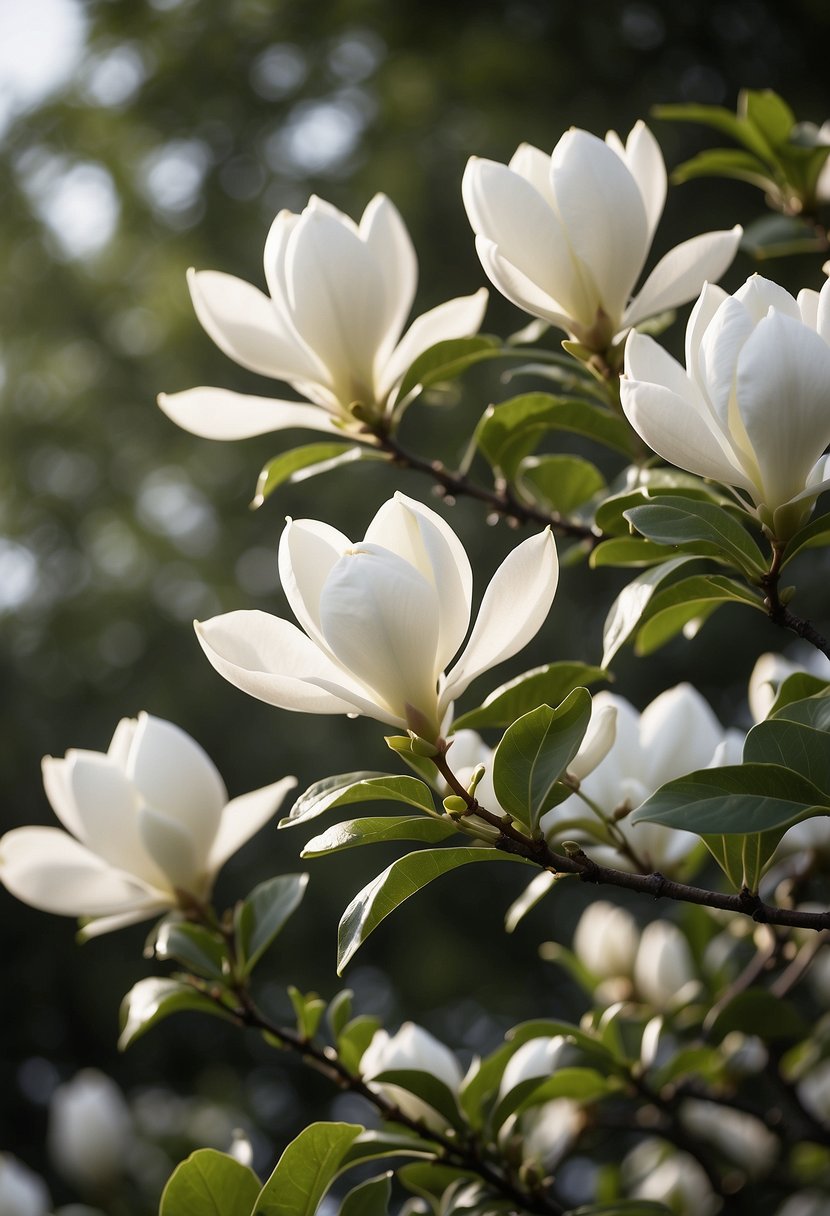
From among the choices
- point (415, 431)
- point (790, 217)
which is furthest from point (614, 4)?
point (790, 217)

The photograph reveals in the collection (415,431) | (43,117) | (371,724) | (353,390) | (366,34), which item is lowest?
(371,724)

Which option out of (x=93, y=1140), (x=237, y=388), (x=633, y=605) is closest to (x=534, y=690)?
(x=633, y=605)

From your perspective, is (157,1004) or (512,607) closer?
(512,607)

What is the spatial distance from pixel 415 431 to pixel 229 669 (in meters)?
3.11

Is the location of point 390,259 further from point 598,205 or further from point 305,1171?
point 305,1171

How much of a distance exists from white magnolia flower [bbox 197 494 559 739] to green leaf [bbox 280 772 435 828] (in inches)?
1.1

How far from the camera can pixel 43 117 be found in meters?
4.11

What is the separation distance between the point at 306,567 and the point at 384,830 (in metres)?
0.14

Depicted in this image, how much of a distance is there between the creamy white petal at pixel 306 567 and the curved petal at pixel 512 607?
75mm

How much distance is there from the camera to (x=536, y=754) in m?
0.60

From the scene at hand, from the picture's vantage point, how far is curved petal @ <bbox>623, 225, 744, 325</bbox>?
763mm

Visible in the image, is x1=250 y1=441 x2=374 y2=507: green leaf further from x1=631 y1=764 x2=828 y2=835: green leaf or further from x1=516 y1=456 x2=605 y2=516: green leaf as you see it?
x1=631 y1=764 x2=828 y2=835: green leaf

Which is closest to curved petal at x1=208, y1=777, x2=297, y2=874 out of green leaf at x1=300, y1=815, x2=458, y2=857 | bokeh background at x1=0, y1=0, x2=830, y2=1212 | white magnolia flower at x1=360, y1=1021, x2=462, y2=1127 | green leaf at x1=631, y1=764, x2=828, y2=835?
white magnolia flower at x1=360, y1=1021, x2=462, y2=1127

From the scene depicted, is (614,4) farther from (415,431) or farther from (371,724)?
(371,724)
